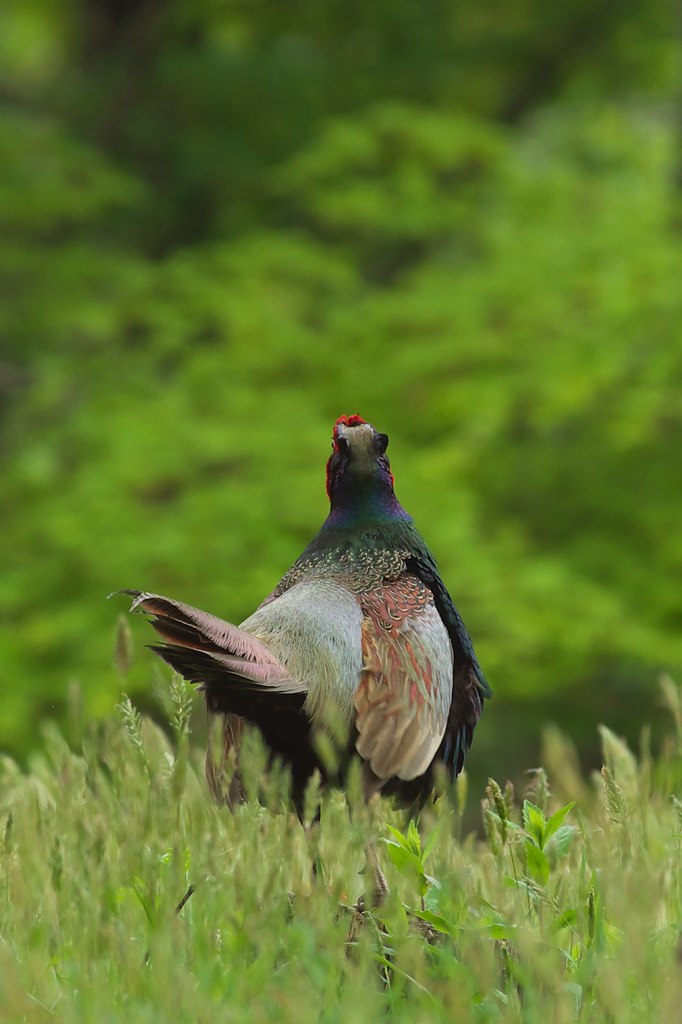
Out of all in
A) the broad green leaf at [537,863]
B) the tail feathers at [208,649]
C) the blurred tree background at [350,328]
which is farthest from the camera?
the blurred tree background at [350,328]

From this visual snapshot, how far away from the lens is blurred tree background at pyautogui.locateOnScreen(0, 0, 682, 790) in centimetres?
671

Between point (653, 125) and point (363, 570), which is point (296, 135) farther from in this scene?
point (363, 570)

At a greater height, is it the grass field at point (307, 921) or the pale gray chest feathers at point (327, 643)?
the pale gray chest feathers at point (327, 643)

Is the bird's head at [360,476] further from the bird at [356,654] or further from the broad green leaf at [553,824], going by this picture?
the broad green leaf at [553,824]

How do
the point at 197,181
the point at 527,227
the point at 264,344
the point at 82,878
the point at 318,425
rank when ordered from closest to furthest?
the point at 82,878 → the point at 318,425 → the point at 264,344 → the point at 527,227 → the point at 197,181

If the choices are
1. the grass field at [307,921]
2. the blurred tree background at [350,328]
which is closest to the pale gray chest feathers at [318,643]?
the grass field at [307,921]

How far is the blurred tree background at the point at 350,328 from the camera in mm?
6711

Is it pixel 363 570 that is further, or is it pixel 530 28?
pixel 530 28

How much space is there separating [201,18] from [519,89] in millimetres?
2837

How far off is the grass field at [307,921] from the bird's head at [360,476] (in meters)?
0.95

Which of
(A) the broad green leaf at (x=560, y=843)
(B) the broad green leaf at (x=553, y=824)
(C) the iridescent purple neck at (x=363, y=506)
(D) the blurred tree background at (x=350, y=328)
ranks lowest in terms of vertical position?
(A) the broad green leaf at (x=560, y=843)

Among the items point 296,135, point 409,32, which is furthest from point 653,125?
point 296,135

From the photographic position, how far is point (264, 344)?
24.6ft

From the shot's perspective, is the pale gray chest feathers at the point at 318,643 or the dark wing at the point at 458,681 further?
the dark wing at the point at 458,681
